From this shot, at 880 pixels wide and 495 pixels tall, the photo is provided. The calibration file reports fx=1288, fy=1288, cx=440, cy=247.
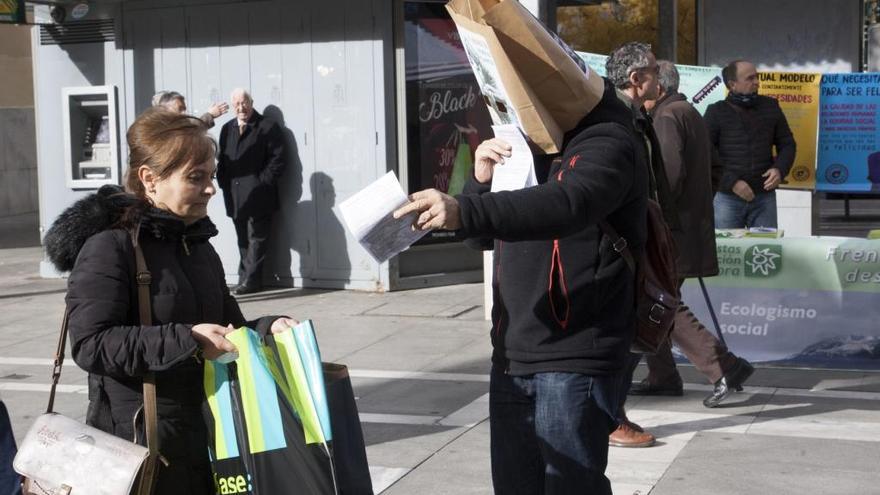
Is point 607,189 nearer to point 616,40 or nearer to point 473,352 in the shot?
point 473,352

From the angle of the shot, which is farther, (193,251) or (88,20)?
(88,20)

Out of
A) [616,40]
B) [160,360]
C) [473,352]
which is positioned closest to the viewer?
[160,360]

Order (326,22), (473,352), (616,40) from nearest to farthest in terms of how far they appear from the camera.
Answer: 1. (473,352)
2. (326,22)
3. (616,40)

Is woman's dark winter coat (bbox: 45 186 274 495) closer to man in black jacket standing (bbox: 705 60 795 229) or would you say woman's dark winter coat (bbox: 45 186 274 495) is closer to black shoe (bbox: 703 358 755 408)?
black shoe (bbox: 703 358 755 408)

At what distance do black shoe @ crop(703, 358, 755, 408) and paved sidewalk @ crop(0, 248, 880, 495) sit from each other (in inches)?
3.0

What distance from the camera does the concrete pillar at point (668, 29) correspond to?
41.3 feet

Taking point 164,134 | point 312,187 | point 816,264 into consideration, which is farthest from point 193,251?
point 312,187

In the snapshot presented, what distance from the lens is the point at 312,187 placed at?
11.1 meters

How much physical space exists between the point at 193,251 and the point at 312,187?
308 inches

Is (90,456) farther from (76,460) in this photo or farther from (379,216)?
(379,216)

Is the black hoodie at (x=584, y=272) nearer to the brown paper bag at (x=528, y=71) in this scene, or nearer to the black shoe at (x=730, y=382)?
the brown paper bag at (x=528, y=71)

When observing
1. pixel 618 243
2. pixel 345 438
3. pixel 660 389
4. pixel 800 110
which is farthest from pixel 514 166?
pixel 800 110

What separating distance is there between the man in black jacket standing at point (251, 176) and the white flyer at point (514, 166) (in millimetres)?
7728

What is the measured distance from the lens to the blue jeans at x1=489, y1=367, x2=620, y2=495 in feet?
11.0
